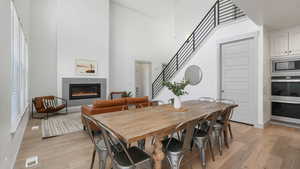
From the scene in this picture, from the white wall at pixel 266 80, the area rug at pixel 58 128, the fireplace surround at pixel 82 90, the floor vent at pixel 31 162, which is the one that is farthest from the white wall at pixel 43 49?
the white wall at pixel 266 80

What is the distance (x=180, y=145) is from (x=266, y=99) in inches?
134

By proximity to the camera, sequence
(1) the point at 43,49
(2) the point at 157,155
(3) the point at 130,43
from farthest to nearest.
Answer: (3) the point at 130,43 → (1) the point at 43,49 → (2) the point at 157,155

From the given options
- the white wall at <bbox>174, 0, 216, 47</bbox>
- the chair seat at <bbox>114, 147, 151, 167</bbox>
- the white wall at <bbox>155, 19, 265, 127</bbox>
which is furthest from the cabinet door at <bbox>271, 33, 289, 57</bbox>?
the chair seat at <bbox>114, 147, 151, 167</bbox>

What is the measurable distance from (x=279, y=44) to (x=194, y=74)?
236cm

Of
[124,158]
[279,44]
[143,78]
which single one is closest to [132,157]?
[124,158]

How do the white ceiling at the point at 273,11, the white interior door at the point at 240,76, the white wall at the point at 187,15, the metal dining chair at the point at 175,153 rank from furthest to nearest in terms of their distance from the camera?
the white wall at the point at 187,15
the white interior door at the point at 240,76
the white ceiling at the point at 273,11
the metal dining chair at the point at 175,153

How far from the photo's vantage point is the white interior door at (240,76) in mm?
3598

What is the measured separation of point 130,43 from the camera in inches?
286

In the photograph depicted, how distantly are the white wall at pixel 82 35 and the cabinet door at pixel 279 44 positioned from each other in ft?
19.4

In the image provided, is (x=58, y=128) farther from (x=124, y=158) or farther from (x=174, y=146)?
(x=174, y=146)

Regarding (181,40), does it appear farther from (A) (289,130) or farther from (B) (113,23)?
(A) (289,130)

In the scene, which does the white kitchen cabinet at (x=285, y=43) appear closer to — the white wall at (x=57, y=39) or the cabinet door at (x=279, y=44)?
the cabinet door at (x=279, y=44)

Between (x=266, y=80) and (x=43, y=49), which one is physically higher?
(x=43, y=49)

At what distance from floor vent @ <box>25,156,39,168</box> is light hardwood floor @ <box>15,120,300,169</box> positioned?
0.05m
